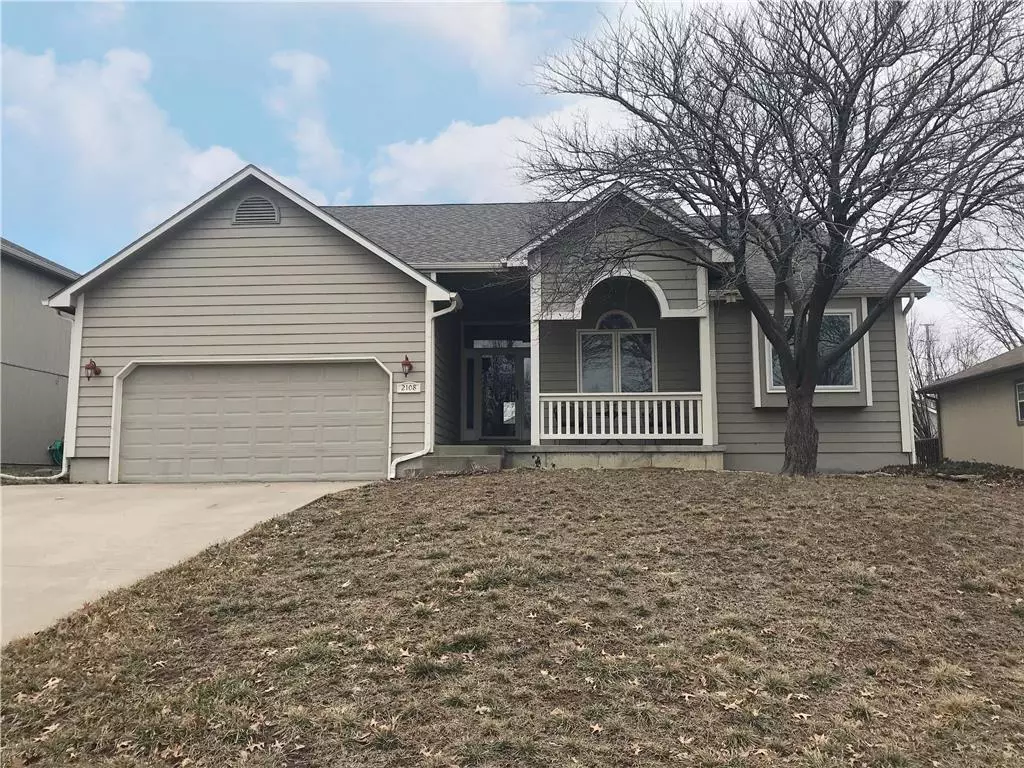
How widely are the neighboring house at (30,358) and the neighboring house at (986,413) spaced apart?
2026 centimetres

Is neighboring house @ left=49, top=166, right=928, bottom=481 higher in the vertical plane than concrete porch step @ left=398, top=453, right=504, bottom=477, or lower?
higher

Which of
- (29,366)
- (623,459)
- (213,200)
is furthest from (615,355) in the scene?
(29,366)

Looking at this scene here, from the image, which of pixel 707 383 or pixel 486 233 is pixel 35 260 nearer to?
pixel 486 233

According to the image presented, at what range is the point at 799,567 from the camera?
5.68m

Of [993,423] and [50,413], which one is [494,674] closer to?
[50,413]

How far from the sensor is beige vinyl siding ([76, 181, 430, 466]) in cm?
1184

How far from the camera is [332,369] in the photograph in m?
11.9

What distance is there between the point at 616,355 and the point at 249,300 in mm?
6667

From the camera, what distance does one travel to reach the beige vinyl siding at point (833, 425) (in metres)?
12.4

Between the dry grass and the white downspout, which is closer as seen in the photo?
the dry grass

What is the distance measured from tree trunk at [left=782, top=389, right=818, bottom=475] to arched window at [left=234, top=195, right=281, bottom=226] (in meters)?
8.99

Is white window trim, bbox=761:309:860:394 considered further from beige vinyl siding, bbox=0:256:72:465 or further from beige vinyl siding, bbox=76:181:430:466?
beige vinyl siding, bbox=0:256:72:465

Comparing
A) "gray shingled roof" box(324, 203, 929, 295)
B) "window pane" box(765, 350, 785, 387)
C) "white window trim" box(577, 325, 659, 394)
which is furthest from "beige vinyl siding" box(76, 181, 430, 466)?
"window pane" box(765, 350, 785, 387)

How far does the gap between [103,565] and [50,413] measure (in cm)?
1165
